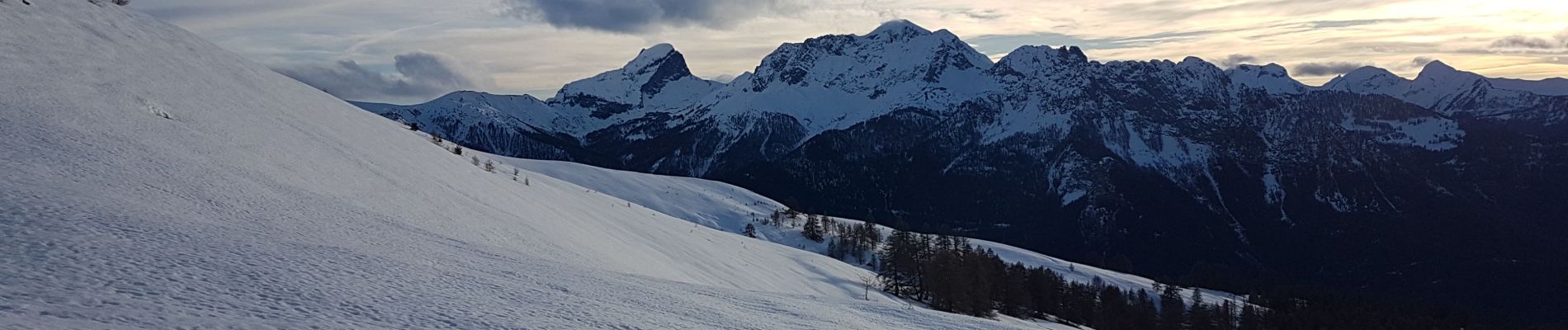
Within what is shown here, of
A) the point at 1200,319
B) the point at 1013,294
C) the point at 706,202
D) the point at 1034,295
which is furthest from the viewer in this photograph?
the point at 706,202

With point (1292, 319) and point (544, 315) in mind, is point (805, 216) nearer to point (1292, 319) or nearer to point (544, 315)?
point (1292, 319)

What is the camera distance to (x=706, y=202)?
411ft

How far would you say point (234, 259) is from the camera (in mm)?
11820

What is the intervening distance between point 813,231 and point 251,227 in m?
110

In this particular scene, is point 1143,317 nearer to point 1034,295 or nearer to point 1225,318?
point 1225,318

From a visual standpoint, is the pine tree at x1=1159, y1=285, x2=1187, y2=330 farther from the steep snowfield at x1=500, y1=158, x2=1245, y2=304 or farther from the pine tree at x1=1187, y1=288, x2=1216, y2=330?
the steep snowfield at x1=500, y1=158, x2=1245, y2=304

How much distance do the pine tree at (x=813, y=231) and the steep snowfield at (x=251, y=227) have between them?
289 feet

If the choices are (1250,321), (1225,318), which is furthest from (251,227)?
(1250,321)

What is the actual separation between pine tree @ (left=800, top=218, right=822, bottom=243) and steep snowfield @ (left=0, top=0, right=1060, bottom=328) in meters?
88.2

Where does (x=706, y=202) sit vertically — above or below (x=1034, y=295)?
above

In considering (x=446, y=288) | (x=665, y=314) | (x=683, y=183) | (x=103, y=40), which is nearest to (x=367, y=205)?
(x=446, y=288)

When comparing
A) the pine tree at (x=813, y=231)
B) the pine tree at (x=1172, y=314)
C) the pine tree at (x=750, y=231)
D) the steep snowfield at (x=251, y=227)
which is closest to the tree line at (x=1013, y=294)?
the pine tree at (x=1172, y=314)

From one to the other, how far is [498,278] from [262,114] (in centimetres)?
1668

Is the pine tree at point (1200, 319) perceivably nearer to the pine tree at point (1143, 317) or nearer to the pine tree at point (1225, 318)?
the pine tree at point (1225, 318)
